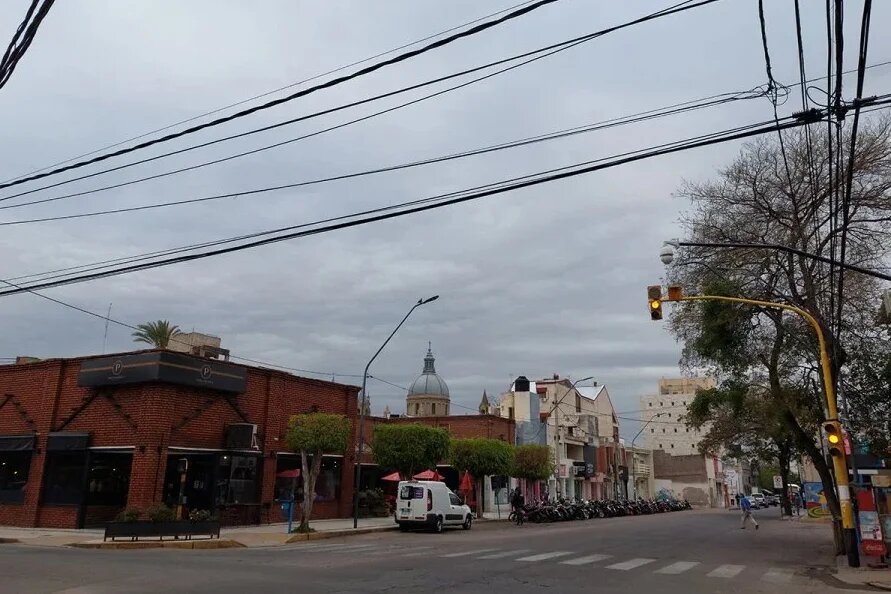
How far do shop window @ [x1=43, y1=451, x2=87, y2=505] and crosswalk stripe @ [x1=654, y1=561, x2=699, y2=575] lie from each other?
68.2 ft

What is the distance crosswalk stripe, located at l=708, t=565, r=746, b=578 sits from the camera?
1433cm

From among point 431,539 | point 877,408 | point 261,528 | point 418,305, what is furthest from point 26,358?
point 877,408

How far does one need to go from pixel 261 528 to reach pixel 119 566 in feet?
44.0

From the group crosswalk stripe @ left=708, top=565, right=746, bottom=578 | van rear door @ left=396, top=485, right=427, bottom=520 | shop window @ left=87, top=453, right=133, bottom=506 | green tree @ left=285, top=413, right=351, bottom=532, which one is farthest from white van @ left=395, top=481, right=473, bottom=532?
crosswalk stripe @ left=708, top=565, right=746, bottom=578

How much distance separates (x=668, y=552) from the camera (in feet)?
64.8

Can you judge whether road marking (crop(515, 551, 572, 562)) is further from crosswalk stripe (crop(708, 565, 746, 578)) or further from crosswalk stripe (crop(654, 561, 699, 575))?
crosswalk stripe (crop(708, 565, 746, 578))

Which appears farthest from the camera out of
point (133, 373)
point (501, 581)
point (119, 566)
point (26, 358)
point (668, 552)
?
point (26, 358)

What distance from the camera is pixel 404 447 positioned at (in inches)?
1282

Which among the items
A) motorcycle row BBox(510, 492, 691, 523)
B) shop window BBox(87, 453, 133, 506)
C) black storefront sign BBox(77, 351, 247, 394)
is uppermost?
black storefront sign BBox(77, 351, 247, 394)

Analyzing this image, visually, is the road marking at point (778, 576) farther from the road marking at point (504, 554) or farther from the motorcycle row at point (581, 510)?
the motorcycle row at point (581, 510)

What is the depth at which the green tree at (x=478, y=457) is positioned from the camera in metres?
37.1

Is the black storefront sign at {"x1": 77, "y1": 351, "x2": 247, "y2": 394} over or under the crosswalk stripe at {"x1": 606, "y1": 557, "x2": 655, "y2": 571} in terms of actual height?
over

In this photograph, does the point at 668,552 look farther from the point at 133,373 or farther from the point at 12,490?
the point at 12,490

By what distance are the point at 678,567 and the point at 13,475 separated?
25444 millimetres
